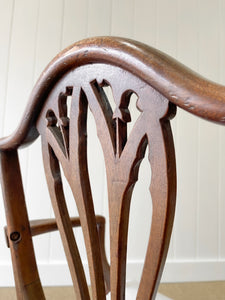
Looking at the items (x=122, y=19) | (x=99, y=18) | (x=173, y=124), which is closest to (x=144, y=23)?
(x=122, y=19)

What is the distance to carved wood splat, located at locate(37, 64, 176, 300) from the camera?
27cm

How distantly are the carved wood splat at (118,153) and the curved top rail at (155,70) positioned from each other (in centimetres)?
1

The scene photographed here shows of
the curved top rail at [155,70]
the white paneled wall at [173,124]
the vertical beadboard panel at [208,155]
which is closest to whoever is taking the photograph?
the curved top rail at [155,70]

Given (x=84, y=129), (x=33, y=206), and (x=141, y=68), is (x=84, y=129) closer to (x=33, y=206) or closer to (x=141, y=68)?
(x=141, y=68)

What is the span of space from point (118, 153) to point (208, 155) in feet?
5.80

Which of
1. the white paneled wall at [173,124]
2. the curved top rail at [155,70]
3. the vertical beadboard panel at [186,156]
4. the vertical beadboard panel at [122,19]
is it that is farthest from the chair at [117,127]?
the vertical beadboard panel at [122,19]

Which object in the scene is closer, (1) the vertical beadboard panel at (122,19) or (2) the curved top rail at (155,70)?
(2) the curved top rail at (155,70)

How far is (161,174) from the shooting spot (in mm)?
267

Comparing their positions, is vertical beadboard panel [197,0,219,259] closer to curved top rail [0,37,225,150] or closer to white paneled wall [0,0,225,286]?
white paneled wall [0,0,225,286]

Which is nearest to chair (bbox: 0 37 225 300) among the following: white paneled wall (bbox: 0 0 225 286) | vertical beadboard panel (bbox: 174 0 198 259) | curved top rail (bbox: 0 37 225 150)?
curved top rail (bbox: 0 37 225 150)

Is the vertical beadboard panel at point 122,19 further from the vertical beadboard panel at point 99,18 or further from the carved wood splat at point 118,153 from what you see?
the carved wood splat at point 118,153

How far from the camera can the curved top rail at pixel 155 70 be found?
9.0 inches

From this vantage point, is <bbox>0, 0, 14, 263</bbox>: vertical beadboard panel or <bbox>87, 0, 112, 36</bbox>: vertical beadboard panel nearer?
<bbox>0, 0, 14, 263</bbox>: vertical beadboard panel

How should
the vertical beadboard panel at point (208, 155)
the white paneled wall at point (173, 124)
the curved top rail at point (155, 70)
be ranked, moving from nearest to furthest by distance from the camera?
the curved top rail at point (155, 70) → the white paneled wall at point (173, 124) → the vertical beadboard panel at point (208, 155)
